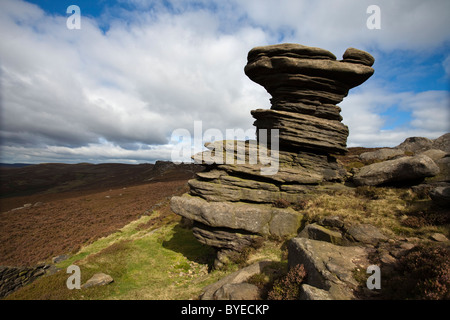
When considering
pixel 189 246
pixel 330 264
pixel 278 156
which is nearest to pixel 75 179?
pixel 189 246

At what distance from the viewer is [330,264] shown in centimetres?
884

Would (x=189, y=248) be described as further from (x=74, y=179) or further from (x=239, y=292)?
(x=74, y=179)

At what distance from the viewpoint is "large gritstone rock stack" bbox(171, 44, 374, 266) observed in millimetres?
16562

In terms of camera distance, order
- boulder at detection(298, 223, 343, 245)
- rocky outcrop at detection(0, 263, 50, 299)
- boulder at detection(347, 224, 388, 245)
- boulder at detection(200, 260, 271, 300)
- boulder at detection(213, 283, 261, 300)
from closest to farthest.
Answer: boulder at detection(213, 283, 261, 300) < boulder at detection(200, 260, 271, 300) < boulder at detection(347, 224, 388, 245) < boulder at detection(298, 223, 343, 245) < rocky outcrop at detection(0, 263, 50, 299)

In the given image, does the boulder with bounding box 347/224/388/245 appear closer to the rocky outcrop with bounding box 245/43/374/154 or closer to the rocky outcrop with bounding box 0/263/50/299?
the rocky outcrop with bounding box 245/43/374/154

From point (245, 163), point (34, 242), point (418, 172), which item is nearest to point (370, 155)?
point (418, 172)

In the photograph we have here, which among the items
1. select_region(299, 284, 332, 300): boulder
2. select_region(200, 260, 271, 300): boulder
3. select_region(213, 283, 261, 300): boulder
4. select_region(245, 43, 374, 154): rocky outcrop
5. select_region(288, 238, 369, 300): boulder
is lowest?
select_region(200, 260, 271, 300): boulder

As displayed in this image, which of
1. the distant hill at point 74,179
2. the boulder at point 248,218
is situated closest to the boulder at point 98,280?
the boulder at point 248,218

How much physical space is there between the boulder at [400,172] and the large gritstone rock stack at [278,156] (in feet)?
8.64

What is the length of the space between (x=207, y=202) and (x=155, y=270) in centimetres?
798

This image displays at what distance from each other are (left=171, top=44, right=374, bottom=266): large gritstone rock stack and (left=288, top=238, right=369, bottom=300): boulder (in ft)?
19.3

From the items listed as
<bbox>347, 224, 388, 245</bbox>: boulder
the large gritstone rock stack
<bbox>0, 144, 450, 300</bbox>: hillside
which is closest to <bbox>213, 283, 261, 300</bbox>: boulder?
<bbox>0, 144, 450, 300</bbox>: hillside

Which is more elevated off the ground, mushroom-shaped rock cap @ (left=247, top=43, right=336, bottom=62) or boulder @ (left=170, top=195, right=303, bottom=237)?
mushroom-shaped rock cap @ (left=247, top=43, right=336, bottom=62)
